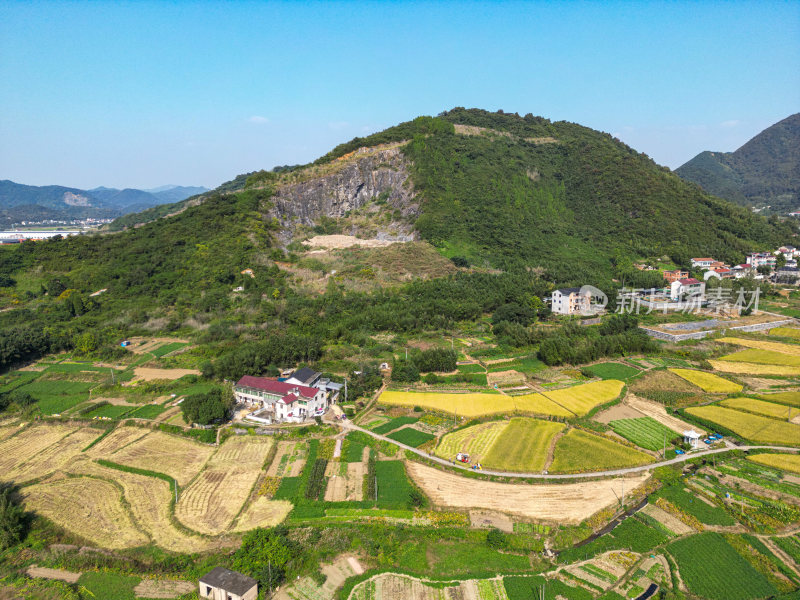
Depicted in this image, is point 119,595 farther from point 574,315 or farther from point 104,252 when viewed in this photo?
point 104,252

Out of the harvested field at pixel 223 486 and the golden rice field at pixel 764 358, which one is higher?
the golden rice field at pixel 764 358

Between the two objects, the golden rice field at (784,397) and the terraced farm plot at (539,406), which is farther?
the golden rice field at (784,397)

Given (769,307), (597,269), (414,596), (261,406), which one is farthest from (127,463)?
(769,307)

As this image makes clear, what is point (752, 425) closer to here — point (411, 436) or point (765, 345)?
point (765, 345)

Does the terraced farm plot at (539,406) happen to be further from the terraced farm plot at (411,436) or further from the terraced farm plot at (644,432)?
the terraced farm plot at (411,436)

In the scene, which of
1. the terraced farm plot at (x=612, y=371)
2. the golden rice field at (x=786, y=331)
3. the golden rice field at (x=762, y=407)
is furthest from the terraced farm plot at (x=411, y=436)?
the golden rice field at (x=786, y=331)

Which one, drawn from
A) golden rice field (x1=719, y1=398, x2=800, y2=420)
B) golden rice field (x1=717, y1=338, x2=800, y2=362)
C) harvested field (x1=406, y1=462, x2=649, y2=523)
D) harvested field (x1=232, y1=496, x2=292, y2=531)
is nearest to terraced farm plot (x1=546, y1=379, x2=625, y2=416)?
golden rice field (x1=719, y1=398, x2=800, y2=420)
